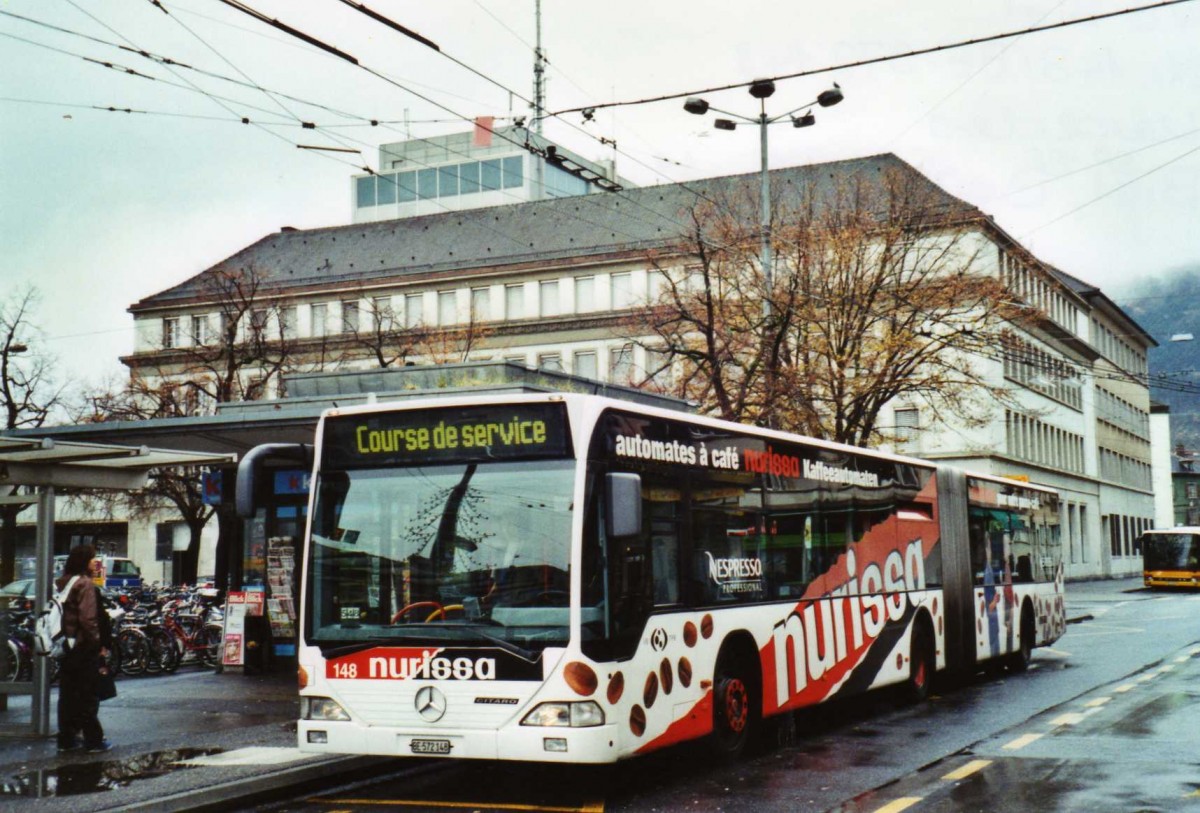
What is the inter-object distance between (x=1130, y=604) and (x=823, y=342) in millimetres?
18881

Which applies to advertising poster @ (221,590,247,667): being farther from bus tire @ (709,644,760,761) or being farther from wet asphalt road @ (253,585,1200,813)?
bus tire @ (709,644,760,761)

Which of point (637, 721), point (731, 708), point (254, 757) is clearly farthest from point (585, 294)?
point (637, 721)

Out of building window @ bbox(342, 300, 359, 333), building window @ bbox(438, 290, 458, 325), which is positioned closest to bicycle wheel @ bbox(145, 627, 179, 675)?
building window @ bbox(342, 300, 359, 333)

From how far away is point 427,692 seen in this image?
10258 millimetres

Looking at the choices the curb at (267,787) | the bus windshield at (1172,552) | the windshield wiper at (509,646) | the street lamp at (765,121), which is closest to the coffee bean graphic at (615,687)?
the windshield wiper at (509,646)

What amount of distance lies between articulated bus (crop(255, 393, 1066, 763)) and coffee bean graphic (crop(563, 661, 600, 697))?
0.02m

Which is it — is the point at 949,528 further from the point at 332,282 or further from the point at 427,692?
the point at 332,282

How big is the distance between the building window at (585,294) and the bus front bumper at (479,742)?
6597 cm

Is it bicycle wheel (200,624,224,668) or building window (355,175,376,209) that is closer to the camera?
bicycle wheel (200,624,224,668)

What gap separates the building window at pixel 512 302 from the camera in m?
78.4

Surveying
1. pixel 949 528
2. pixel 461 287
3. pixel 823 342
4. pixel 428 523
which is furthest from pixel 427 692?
pixel 461 287

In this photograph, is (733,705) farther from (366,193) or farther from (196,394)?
(366,193)

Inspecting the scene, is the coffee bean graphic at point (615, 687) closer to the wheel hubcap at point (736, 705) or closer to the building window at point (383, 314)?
the wheel hubcap at point (736, 705)

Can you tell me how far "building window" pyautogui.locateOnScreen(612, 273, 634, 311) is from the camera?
7456 centimetres
